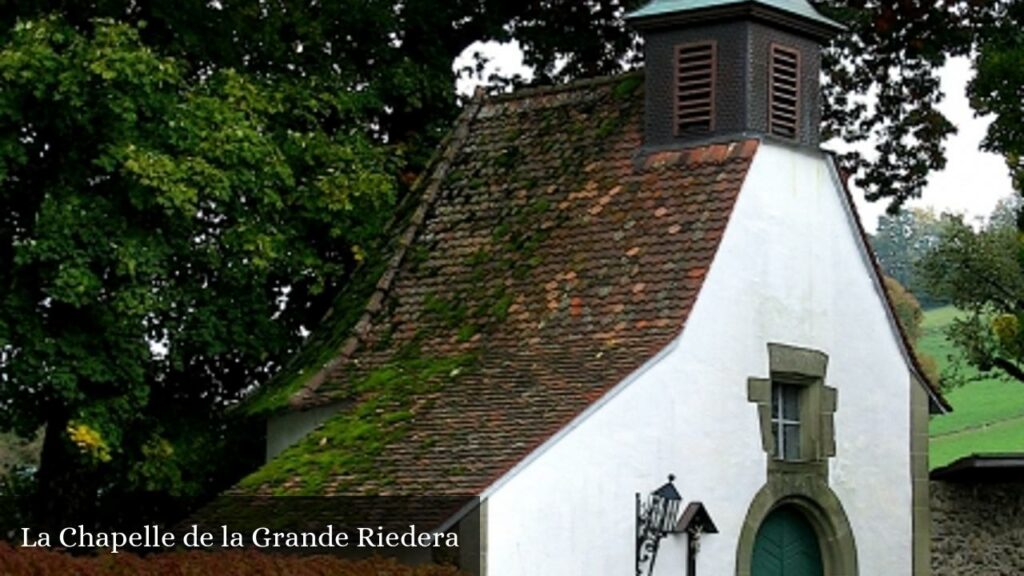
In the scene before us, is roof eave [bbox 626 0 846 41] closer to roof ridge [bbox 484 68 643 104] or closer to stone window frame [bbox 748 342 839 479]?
roof ridge [bbox 484 68 643 104]

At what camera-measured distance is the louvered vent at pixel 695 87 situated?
2622 centimetres

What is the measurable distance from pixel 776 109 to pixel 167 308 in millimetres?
6756

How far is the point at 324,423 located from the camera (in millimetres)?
26016

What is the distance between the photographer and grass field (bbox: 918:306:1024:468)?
51.8m

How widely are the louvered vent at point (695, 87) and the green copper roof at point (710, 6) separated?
405mm

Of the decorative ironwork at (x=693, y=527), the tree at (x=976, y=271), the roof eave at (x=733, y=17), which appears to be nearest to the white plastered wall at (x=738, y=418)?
the decorative ironwork at (x=693, y=527)

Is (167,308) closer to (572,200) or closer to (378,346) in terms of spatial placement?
(378,346)

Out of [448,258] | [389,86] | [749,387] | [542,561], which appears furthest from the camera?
[389,86]

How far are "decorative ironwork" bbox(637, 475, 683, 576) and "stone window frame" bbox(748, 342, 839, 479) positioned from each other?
1982 millimetres

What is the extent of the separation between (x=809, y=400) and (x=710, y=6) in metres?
4.25

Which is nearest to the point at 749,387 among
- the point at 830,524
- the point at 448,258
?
the point at 830,524

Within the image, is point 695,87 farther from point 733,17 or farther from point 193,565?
point 193,565

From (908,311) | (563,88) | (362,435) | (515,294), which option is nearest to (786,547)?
(515,294)

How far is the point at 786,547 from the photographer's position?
85.5 feet
